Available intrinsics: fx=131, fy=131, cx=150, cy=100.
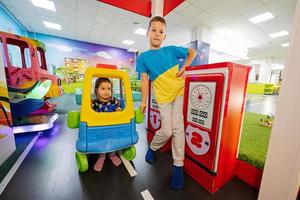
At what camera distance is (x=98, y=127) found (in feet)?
3.72

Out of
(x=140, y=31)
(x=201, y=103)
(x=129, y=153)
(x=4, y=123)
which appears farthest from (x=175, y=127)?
(x=140, y=31)

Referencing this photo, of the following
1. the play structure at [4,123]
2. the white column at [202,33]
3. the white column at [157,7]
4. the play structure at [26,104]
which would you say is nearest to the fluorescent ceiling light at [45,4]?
the play structure at [26,104]

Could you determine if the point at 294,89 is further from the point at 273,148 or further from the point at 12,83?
the point at 12,83

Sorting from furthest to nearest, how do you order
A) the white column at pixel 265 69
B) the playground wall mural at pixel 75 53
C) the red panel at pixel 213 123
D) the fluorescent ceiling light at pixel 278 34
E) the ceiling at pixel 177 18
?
the white column at pixel 265 69, the playground wall mural at pixel 75 53, the fluorescent ceiling light at pixel 278 34, the ceiling at pixel 177 18, the red panel at pixel 213 123

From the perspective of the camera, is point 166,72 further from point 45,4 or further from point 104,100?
point 45,4

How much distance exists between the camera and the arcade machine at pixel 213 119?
0.89 m

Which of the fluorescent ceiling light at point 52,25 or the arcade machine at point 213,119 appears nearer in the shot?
the arcade machine at point 213,119

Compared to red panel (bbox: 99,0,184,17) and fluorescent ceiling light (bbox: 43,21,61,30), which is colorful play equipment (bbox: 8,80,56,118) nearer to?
red panel (bbox: 99,0,184,17)

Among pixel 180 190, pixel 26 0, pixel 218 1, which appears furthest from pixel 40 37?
pixel 180 190

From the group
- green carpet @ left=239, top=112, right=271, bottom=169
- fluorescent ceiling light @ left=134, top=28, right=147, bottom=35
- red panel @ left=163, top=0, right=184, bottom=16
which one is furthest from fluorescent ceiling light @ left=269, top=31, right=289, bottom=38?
red panel @ left=163, top=0, right=184, bottom=16

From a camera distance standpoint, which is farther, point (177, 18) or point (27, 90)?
point (177, 18)

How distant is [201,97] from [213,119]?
0.60ft

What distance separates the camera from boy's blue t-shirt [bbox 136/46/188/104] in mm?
1100

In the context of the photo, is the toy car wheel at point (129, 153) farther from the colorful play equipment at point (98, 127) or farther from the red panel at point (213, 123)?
the red panel at point (213, 123)
